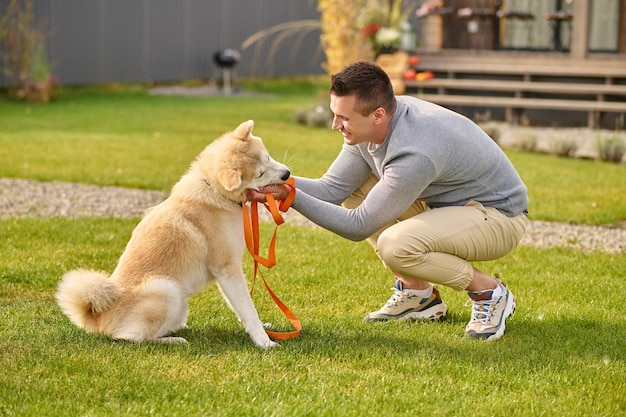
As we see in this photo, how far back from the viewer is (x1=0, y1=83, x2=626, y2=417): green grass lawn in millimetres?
3393

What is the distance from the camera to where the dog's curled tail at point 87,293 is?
3797mm

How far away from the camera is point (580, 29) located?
13188mm

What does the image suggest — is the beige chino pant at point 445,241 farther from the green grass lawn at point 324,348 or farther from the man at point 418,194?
the green grass lawn at point 324,348

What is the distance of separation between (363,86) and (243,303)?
43.4 inches

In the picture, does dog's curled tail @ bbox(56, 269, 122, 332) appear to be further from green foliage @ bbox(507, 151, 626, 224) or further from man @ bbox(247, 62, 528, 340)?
green foliage @ bbox(507, 151, 626, 224)

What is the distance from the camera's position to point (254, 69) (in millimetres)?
21000

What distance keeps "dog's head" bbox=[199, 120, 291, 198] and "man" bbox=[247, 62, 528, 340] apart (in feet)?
0.25

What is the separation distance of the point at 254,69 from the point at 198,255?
1740cm

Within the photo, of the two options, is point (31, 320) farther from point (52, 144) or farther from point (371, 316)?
point (52, 144)

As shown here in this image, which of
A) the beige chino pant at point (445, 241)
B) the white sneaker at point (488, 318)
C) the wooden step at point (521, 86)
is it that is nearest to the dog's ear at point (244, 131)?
the beige chino pant at point (445, 241)

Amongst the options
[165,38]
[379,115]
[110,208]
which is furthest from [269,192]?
[165,38]

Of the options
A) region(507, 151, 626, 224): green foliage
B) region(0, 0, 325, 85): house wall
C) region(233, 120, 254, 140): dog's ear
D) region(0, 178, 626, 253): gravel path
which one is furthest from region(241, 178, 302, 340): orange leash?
region(0, 0, 325, 85): house wall

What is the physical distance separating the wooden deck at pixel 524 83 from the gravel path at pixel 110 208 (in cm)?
586

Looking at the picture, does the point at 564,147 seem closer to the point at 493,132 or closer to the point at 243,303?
the point at 493,132
